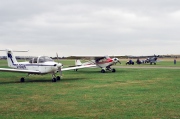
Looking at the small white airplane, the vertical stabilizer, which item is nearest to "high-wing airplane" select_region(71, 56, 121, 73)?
the vertical stabilizer

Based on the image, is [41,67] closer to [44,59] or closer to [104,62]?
[44,59]

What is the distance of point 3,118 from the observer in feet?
24.3

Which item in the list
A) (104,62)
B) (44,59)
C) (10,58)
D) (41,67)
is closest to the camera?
(41,67)

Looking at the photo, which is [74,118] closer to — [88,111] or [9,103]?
[88,111]

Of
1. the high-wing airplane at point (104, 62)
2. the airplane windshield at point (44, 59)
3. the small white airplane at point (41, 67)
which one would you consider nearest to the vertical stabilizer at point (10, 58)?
the small white airplane at point (41, 67)

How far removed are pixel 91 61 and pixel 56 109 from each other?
25.8 m

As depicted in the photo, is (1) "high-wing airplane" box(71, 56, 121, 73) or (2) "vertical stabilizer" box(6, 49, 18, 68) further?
(1) "high-wing airplane" box(71, 56, 121, 73)

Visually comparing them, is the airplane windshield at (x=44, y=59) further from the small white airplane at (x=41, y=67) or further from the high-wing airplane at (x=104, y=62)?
the high-wing airplane at (x=104, y=62)

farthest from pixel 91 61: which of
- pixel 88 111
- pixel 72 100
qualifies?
pixel 88 111

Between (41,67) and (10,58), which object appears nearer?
(41,67)

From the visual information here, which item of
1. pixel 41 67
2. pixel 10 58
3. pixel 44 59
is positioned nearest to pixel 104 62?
pixel 10 58

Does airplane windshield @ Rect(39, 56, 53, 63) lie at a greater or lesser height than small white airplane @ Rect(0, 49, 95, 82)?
greater

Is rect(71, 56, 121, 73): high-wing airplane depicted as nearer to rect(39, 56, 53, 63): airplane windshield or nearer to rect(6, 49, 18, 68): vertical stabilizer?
rect(6, 49, 18, 68): vertical stabilizer

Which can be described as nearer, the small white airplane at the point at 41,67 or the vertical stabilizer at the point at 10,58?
the small white airplane at the point at 41,67
